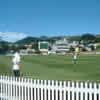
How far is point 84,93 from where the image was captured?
6.05 metres

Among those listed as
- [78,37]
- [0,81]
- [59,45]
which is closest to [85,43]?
[59,45]

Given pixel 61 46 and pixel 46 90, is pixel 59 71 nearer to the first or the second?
pixel 46 90

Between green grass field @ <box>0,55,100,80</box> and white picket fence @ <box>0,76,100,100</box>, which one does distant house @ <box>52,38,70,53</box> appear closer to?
green grass field @ <box>0,55,100,80</box>

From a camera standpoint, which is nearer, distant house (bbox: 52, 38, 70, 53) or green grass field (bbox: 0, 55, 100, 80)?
green grass field (bbox: 0, 55, 100, 80)

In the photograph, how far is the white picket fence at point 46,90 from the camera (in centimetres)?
599

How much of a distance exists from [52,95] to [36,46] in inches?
4796

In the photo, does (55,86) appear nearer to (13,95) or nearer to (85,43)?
(13,95)

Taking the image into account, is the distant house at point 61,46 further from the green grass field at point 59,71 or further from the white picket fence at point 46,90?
the white picket fence at point 46,90

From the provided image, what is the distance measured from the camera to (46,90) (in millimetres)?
6707

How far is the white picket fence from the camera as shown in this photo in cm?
599

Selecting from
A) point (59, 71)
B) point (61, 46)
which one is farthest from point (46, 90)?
point (61, 46)

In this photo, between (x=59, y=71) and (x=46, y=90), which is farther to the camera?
(x=59, y=71)

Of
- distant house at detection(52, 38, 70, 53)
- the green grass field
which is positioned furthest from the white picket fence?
distant house at detection(52, 38, 70, 53)

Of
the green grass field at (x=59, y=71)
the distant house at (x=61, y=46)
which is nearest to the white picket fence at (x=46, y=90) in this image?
the green grass field at (x=59, y=71)
